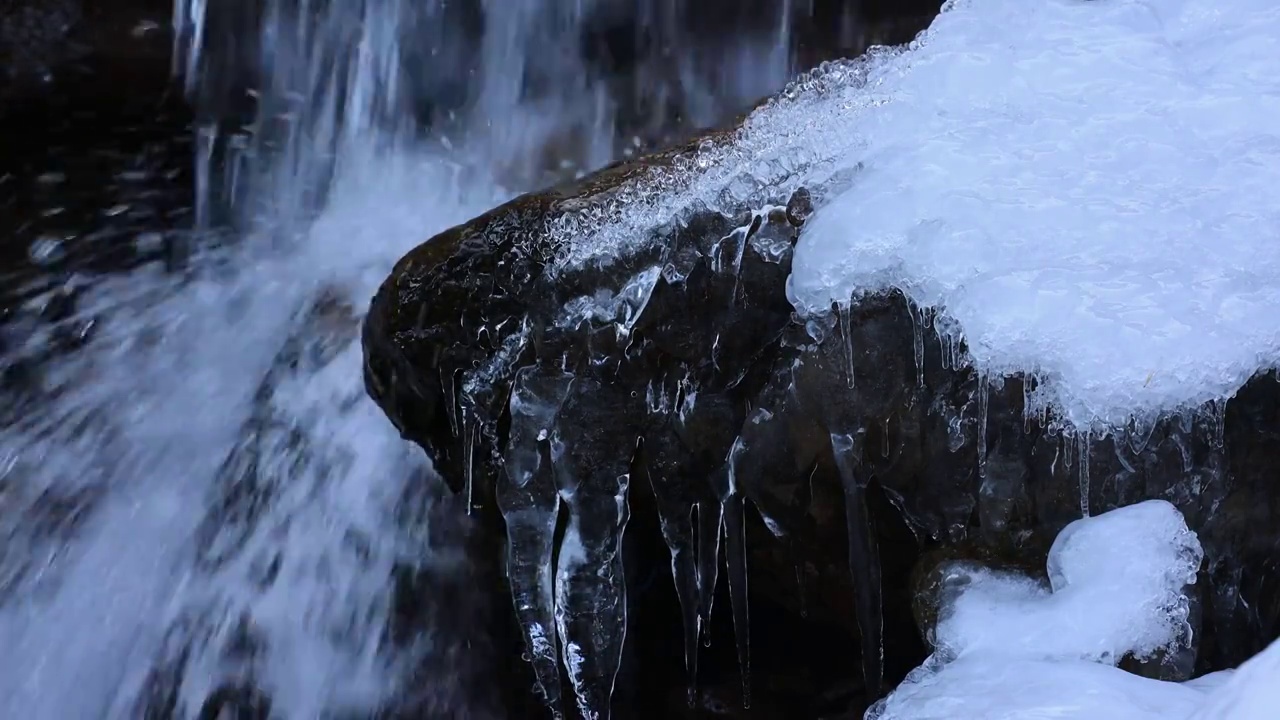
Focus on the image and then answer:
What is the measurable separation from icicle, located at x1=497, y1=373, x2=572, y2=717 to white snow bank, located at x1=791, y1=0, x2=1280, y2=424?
0.64 m

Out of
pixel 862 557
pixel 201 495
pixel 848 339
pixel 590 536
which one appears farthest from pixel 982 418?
pixel 201 495

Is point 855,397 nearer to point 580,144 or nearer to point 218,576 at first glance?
point 218,576

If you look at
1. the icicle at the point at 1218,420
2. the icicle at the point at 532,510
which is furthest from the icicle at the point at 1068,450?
the icicle at the point at 532,510

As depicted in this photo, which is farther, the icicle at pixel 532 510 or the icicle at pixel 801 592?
the icicle at pixel 801 592

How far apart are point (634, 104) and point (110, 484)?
291cm

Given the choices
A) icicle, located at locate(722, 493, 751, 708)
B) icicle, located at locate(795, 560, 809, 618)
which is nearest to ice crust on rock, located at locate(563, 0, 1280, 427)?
icicle, located at locate(722, 493, 751, 708)

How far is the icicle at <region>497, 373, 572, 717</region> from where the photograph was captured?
96.3 inches

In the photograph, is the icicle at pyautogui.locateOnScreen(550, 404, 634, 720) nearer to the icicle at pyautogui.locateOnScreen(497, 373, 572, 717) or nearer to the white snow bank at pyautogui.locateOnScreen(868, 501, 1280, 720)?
the icicle at pyautogui.locateOnScreen(497, 373, 572, 717)

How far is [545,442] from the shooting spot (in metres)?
2.44

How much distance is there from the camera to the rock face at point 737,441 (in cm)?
211

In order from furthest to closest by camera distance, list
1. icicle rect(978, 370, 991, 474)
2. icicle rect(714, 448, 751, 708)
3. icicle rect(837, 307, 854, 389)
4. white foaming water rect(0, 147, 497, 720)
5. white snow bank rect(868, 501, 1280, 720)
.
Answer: white foaming water rect(0, 147, 497, 720) < icicle rect(714, 448, 751, 708) < icicle rect(837, 307, 854, 389) < icicle rect(978, 370, 991, 474) < white snow bank rect(868, 501, 1280, 720)

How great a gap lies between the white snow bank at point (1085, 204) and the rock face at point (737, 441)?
0.27 feet

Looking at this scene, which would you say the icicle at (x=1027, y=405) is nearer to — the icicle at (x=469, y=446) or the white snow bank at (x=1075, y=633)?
the white snow bank at (x=1075, y=633)

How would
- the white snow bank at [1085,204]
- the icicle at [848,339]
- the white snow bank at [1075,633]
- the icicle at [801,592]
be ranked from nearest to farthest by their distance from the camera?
the white snow bank at [1075,633] < the white snow bank at [1085,204] < the icicle at [848,339] < the icicle at [801,592]
